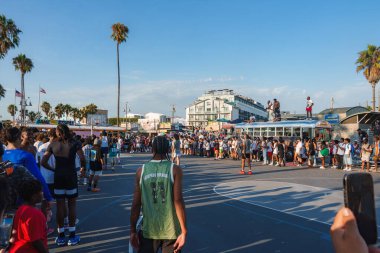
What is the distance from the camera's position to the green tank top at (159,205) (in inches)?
120

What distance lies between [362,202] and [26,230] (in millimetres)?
2877

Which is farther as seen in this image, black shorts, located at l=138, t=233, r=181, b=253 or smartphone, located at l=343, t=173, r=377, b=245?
black shorts, located at l=138, t=233, r=181, b=253

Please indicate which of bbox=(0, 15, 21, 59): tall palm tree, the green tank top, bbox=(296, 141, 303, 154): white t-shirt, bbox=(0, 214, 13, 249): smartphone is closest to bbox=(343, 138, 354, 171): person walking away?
bbox=(296, 141, 303, 154): white t-shirt

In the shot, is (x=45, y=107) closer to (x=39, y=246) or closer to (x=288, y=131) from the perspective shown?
(x=288, y=131)

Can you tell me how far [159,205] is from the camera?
307 centimetres

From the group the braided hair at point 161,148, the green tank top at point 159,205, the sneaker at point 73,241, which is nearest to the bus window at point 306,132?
the sneaker at point 73,241

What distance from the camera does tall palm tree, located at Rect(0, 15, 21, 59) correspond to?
2875 centimetres

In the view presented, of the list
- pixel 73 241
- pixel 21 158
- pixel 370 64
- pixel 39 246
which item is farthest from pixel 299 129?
pixel 39 246

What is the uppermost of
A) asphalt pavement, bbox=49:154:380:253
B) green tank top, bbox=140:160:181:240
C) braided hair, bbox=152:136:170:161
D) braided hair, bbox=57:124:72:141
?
braided hair, bbox=57:124:72:141

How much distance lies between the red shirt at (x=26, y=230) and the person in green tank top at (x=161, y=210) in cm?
92

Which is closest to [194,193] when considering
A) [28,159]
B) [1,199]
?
[28,159]

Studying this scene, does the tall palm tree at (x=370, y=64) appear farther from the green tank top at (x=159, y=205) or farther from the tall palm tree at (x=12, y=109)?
the tall palm tree at (x=12, y=109)

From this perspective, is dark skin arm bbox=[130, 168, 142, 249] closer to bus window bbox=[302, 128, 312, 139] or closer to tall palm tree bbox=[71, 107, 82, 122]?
bus window bbox=[302, 128, 312, 139]

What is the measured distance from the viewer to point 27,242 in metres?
2.95
